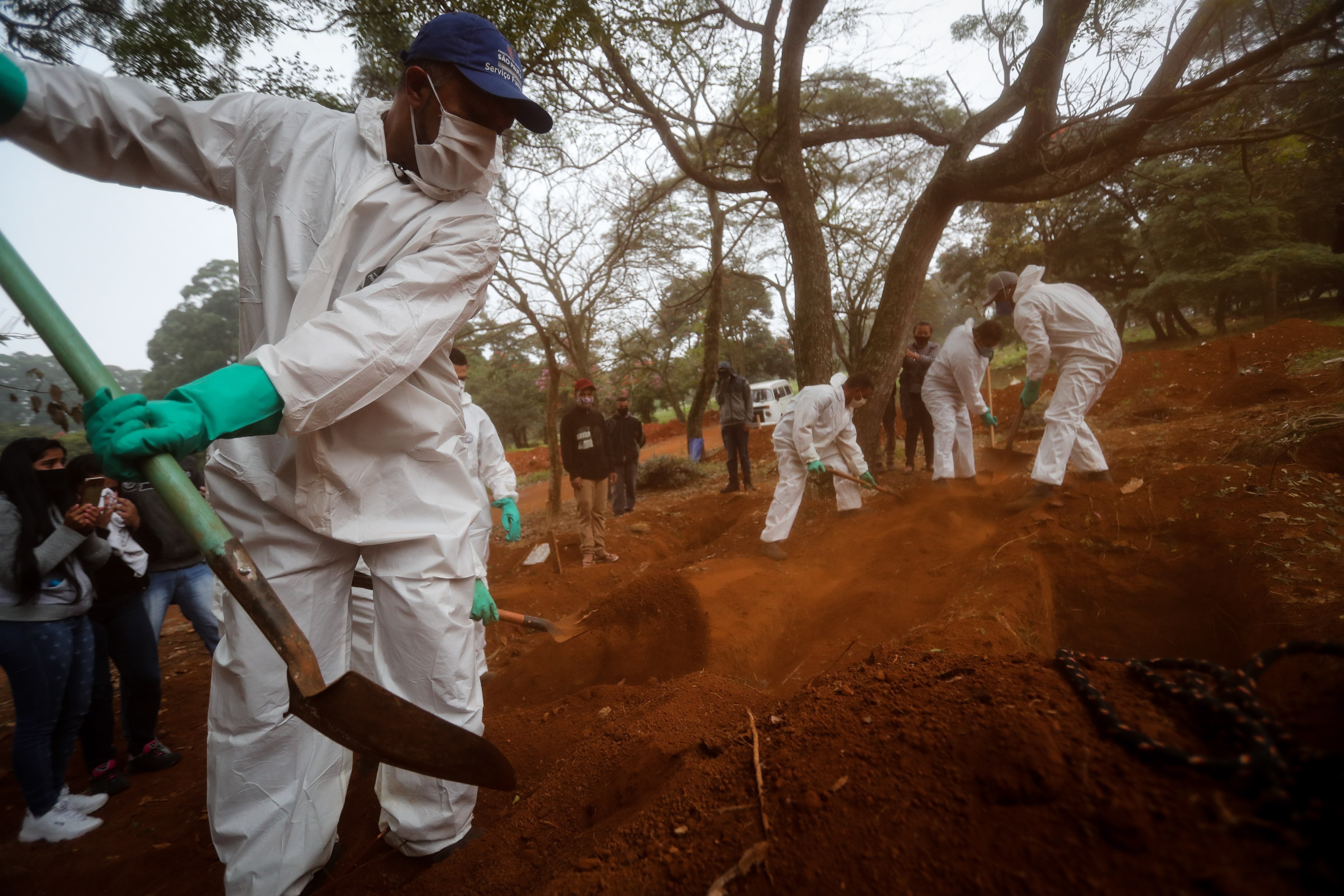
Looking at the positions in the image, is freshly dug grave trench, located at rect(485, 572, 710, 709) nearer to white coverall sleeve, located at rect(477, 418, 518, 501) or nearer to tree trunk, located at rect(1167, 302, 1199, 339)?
white coverall sleeve, located at rect(477, 418, 518, 501)

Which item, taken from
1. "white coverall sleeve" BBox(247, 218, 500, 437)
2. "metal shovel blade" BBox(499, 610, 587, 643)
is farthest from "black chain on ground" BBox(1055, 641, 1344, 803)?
"metal shovel blade" BBox(499, 610, 587, 643)

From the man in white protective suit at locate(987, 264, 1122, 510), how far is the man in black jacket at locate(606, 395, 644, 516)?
15.3 ft

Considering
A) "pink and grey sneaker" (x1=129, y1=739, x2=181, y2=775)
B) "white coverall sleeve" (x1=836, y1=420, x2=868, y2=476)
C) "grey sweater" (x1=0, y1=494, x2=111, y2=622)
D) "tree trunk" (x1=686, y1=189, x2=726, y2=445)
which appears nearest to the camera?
"grey sweater" (x1=0, y1=494, x2=111, y2=622)

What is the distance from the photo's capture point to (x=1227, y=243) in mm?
10859

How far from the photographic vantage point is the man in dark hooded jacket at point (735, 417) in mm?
8641

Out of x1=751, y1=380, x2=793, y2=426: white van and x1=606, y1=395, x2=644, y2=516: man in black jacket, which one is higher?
x1=751, y1=380, x2=793, y2=426: white van

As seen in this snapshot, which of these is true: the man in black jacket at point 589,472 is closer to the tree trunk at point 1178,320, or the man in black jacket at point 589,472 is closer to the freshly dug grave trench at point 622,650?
the freshly dug grave trench at point 622,650

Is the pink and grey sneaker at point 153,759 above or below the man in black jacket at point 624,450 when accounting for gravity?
below

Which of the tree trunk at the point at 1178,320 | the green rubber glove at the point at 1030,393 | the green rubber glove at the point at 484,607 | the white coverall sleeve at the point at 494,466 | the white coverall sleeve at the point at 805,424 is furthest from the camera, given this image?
the tree trunk at the point at 1178,320

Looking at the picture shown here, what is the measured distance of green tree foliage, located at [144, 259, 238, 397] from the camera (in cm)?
342

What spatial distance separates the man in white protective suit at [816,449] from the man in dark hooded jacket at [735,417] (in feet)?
7.90

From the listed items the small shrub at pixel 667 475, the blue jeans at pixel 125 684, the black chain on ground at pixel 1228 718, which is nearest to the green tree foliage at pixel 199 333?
the blue jeans at pixel 125 684

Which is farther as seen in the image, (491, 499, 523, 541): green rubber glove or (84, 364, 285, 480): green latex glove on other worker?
(491, 499, 523, 541): green rubber glove

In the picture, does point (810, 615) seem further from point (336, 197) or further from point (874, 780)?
point (336, 197)
